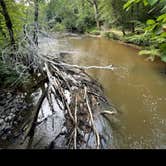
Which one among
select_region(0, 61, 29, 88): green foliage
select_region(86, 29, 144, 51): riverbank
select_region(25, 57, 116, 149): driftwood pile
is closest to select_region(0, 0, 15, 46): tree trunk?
select_region(0, 61, 29, 88): green foliage

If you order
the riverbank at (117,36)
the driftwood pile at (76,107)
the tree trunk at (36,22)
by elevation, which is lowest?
the riverbank at (117,36)

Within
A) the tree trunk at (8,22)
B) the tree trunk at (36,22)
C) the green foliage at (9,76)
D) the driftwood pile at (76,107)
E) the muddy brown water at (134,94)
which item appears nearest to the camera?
the driftwood pile at (76,107)

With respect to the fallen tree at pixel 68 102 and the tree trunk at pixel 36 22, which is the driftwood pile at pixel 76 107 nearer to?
the fallen tree at pixel 68 102

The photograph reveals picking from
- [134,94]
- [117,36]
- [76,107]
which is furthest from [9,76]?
[117,36]

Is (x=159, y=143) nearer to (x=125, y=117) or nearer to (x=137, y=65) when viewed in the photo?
(x=125, y=117)

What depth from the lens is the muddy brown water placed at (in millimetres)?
4746

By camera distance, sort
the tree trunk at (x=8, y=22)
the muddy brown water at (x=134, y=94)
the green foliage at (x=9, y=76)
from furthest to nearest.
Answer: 1. the tree trunk at (x=8, y=22)
2. the green foliage at (x=9, y=76)
3. the muddy brown water at (x=134, y=94)

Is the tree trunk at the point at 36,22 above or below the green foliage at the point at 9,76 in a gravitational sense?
above

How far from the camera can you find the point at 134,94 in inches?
272

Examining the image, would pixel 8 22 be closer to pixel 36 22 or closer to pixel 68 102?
pixel 36 22

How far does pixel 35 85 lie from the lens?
23.2 feet

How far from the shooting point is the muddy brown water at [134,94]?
475cm

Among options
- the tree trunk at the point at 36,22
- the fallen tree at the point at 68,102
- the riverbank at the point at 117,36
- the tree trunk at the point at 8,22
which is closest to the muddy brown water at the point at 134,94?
the fallen tree at the point at 68,102

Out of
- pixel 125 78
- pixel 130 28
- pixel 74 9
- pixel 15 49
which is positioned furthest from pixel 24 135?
pixel 74 9
